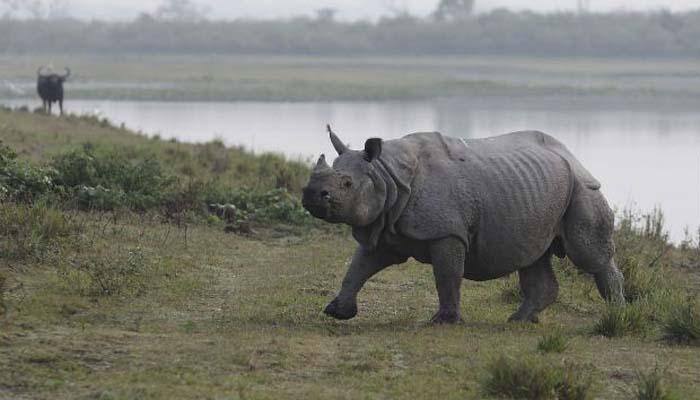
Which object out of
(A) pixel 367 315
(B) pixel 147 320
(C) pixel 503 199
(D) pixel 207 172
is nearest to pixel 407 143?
(C) pixel 503 199

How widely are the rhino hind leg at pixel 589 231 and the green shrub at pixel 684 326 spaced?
31.9 inches

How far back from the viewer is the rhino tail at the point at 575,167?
A: 10.0 m

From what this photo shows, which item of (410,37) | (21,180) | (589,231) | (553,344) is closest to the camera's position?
(553,344)

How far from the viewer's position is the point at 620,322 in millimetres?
9398

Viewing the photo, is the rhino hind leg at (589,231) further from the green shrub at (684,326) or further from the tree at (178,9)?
the tree at (178,9)

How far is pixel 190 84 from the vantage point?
5347cm

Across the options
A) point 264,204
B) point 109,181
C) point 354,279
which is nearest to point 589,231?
point 354,279

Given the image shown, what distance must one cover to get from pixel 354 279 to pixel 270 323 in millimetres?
634

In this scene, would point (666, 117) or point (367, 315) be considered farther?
point (666, 117)

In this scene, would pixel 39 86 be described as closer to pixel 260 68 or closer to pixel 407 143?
pixel 407 143

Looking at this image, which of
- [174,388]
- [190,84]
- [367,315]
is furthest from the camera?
[190,84]

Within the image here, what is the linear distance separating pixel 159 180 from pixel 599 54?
50.4 metres

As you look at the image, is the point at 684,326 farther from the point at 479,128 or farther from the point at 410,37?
the point at 410,37

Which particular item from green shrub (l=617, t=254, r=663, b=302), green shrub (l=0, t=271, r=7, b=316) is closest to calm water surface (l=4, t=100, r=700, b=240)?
green shrub (l=617, t=254, r=663, b=302)
